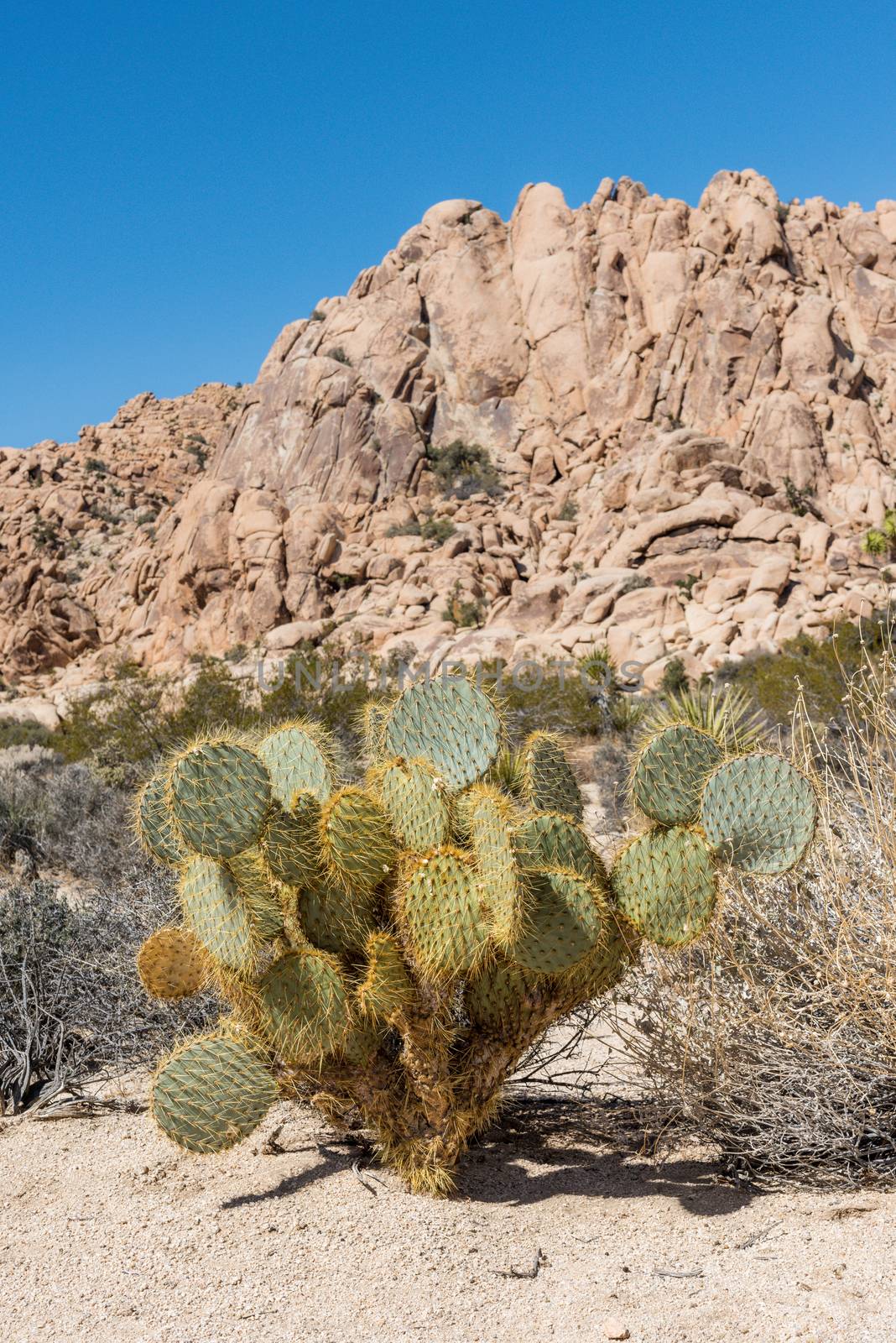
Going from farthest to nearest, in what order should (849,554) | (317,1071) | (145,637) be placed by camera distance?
(145,637)
(849,554)
(317,1071)

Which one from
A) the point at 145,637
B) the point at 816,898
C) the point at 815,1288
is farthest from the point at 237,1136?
the point at 145,637

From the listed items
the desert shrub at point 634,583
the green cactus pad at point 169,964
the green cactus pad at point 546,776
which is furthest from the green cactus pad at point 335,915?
the desert shrub at point 634,583

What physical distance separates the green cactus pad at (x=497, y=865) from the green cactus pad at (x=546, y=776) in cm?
60

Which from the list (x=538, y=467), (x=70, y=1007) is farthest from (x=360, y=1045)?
(x=538, y=467)

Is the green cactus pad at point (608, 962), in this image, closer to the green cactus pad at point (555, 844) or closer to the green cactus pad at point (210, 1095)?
the green cactus pad at point (555, 844)

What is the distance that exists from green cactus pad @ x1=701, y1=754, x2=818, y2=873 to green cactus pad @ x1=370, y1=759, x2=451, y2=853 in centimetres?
82

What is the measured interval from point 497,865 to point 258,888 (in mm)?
816

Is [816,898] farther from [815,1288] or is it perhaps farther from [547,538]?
[547,538]

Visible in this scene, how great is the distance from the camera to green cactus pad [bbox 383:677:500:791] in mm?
3414

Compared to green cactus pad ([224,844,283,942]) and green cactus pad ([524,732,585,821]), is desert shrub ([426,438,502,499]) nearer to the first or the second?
green cactus pad ([524,732,585,821])

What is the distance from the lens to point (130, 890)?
577 centimetres

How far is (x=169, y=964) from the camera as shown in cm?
366

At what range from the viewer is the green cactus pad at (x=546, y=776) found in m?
3.67

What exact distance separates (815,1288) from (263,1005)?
169 cm
